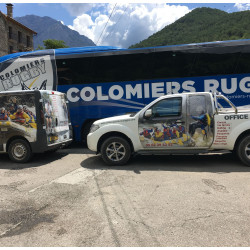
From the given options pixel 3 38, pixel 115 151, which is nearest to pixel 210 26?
pixel 3 38

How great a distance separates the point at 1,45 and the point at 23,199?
42826 mm

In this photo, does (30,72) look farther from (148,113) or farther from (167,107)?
(167,107)

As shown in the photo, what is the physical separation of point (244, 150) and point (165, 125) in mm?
2014

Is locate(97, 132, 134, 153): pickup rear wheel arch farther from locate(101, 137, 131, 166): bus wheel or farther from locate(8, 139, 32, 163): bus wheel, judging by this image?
locate(8, 139, 32, 163): bus wheel

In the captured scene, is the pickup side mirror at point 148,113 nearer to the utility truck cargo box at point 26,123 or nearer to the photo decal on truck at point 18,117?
the utility truck cargo box at point 26,123

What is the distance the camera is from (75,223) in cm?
316

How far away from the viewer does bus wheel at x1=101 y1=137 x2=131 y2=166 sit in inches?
236

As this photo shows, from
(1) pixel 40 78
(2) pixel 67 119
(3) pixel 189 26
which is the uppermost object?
(3) pixel 189 26

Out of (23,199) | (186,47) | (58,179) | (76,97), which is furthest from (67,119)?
(186,47)

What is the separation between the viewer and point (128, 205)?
368 centimetres

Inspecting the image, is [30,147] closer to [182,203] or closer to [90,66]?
[90,66]

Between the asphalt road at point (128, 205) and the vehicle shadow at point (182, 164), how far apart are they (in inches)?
1.0

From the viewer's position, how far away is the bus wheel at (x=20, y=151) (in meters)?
6.67

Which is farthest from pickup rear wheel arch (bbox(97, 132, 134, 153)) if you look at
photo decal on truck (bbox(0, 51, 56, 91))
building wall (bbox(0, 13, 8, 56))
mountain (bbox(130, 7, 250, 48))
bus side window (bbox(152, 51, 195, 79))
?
building wall (bbox(0, 13, 8, 56))
